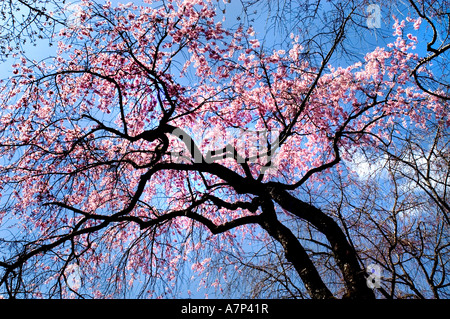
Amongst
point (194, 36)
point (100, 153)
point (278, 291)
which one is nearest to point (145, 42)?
point (194, 36)

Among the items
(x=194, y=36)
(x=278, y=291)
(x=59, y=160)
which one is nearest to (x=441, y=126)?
(x=278, y=291)

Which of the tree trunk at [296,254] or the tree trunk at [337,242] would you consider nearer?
the tree trunk at [337,242]

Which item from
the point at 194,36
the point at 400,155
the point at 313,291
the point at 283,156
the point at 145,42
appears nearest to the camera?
the point at 313,291

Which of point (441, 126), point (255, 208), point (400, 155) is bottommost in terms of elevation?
point (255, 208)

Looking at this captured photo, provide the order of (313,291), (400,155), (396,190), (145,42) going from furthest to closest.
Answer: (145,42)
(400,155)
(396,190)
(313,291)

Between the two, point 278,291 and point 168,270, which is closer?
point 278,291

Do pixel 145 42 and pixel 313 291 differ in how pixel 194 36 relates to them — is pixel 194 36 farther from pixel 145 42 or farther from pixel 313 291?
pixel 313 291

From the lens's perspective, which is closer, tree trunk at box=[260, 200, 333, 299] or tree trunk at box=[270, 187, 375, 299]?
tree trunk at box=[270, 187, 375, 299]

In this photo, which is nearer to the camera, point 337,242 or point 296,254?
point 337,242

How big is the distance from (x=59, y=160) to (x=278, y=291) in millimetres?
4225

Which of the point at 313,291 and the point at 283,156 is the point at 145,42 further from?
the point at 313,291

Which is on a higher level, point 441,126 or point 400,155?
point 441,126

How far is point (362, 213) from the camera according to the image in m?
4.23

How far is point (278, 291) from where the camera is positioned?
164 inches
